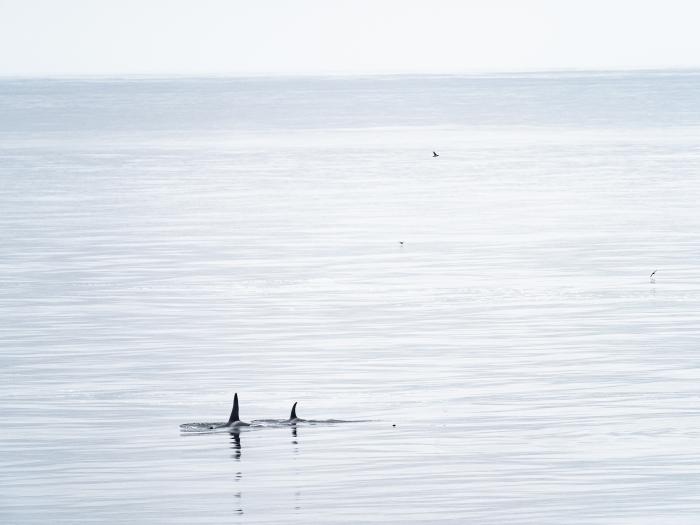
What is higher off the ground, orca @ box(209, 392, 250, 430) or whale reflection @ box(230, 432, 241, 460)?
orca @ box(209, 392, 250, 430)

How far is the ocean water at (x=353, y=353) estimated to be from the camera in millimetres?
32750

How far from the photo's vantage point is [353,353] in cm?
4672

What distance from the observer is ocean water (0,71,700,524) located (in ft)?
107

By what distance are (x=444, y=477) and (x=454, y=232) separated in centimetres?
4121

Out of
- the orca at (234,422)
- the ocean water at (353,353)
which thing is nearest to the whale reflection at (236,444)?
the ocean water at (353,353)

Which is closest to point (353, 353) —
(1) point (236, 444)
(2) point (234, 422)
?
(2) point (234, 422)

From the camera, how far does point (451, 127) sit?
190625 mm

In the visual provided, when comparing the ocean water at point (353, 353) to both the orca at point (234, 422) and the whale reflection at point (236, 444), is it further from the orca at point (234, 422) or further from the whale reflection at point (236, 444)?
the orca at point (234, 422)

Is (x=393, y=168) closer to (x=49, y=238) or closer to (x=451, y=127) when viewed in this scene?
(x=49, y=238)

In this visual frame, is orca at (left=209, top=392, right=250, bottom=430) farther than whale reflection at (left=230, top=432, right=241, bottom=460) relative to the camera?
Yes

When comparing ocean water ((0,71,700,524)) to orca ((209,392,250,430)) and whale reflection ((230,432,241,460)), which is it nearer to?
whale reflection ((230,432,241,460))

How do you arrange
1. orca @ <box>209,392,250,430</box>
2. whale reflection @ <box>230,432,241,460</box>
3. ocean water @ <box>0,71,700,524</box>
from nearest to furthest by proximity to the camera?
ocean water @ <box>0,71,700,524</box>, whale reflection @ <box>230,432,241,460</box>, orca @ <box>209,392,250,430</box>

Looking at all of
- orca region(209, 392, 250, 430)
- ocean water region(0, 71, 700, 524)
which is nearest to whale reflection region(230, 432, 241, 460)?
ocean water region(0, 71, 700, 524)

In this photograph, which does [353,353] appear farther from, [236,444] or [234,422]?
[236,444]
